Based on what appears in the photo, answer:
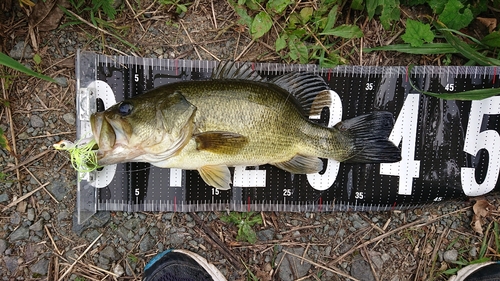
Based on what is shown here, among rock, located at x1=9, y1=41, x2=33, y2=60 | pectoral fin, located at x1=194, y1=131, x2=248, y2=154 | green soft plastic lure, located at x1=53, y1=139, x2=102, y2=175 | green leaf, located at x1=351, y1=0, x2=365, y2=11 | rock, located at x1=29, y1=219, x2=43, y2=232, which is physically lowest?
rock, located at x1=29, y1=219, x2=43, y2=232

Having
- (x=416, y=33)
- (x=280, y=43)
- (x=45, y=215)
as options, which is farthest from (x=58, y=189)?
(x=416, y=33)

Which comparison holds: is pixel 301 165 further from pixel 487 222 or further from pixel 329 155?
pixel 487 222

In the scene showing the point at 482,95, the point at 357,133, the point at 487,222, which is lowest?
the point at 487,222

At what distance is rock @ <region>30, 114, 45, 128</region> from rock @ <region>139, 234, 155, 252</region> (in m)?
1.38

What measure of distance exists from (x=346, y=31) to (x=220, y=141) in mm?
1552

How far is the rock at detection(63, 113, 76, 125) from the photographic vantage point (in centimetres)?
346

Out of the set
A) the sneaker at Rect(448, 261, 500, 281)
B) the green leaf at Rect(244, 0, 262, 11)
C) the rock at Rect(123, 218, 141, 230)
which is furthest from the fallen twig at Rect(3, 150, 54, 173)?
the sneaker at Rect(448, 261, 500, 281)

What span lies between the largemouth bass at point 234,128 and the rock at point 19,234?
4.35 feet

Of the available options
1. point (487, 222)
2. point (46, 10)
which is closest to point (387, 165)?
point (487, 222)

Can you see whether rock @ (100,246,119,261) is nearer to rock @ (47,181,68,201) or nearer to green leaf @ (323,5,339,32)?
rock @ (47,181,68,201)

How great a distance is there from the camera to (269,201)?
3.53 m

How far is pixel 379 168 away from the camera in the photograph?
353 centimetres

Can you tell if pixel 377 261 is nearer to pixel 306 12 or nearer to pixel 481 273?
pixel 481 273

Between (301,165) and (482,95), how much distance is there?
5.40ft
